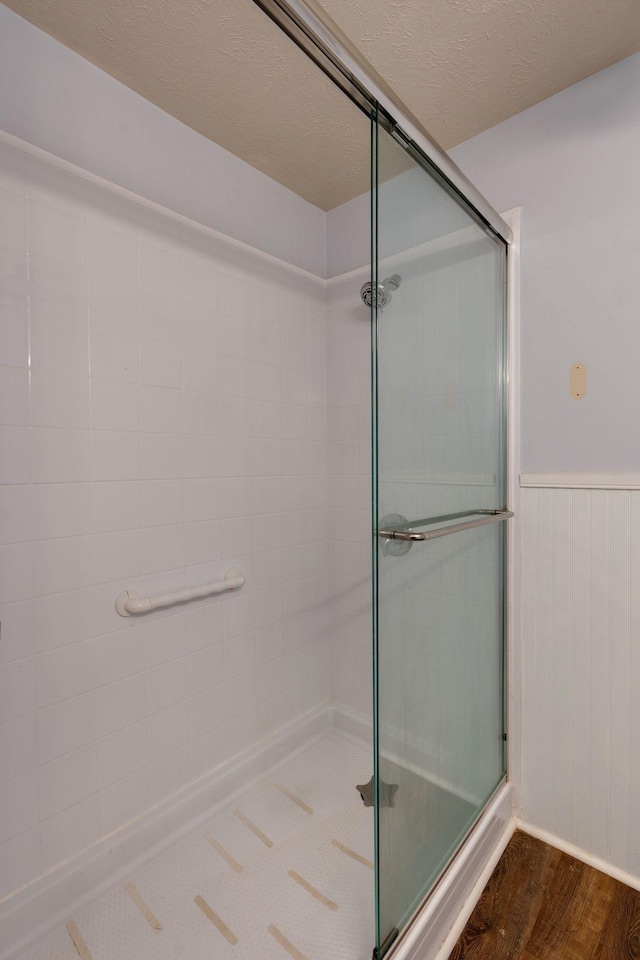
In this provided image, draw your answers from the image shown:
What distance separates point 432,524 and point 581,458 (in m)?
0.59

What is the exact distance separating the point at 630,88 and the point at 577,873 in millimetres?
2181

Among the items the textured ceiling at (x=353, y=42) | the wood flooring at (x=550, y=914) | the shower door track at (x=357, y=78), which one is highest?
the textured ceiling at (x=353, y=42)

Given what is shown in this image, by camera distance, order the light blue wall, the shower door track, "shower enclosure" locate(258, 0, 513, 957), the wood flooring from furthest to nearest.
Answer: the light blue wall
the wood flooring
"shower enclosure" locate(258, 0, 513, 957)
the shower door track

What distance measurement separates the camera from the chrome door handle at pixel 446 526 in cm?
98

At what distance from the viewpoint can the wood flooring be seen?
1093 mm

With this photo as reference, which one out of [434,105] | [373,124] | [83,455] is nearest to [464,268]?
[373,124]

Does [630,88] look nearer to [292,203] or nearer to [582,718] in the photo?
[292,203]

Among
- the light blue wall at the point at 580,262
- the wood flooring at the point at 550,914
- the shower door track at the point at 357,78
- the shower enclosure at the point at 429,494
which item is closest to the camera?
the shower door track at the point at 357,78

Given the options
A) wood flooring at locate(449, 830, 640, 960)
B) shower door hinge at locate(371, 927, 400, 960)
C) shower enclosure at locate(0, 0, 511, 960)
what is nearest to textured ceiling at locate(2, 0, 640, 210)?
shower enclosure at locate(0, 0, 511, 960)

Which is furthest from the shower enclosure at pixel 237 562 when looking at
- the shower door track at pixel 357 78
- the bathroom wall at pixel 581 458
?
the bathroom wall at pixel 581 458

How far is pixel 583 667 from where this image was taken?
138cm

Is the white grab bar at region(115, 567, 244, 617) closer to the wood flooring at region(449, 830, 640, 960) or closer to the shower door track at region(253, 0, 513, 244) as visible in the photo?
the wood flooring at region(449, 830, 640, 960)

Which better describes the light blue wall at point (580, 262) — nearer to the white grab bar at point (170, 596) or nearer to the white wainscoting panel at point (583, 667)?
the white wainscoting panel at point (583, 667)

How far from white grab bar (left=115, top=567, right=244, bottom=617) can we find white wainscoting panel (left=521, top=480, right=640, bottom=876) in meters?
0.98
